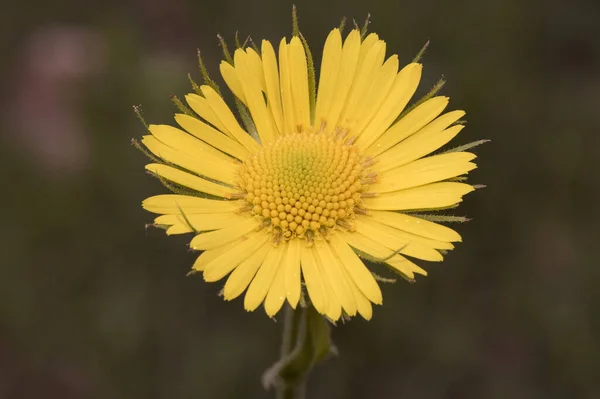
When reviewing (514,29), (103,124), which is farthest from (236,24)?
(514,29)

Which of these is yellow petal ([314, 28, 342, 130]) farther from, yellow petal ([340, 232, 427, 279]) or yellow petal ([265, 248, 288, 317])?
yellow petal ([265, 248, 288, 317])

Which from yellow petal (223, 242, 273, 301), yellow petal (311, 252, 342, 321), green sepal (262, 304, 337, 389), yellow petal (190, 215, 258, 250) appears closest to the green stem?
green sepal (262, 304, 337, 389)

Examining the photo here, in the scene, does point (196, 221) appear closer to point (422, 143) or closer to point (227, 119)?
point (227, 119)

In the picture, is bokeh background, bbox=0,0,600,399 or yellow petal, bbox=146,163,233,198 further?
bokeh background, bbox=0,0,600,399

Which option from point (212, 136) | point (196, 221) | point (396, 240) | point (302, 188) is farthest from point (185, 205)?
point (396, 240)

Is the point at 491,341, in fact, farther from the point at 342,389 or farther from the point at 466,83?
the point at 466,83

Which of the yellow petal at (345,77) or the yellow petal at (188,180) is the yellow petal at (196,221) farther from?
the yellow petal at (345,77)
